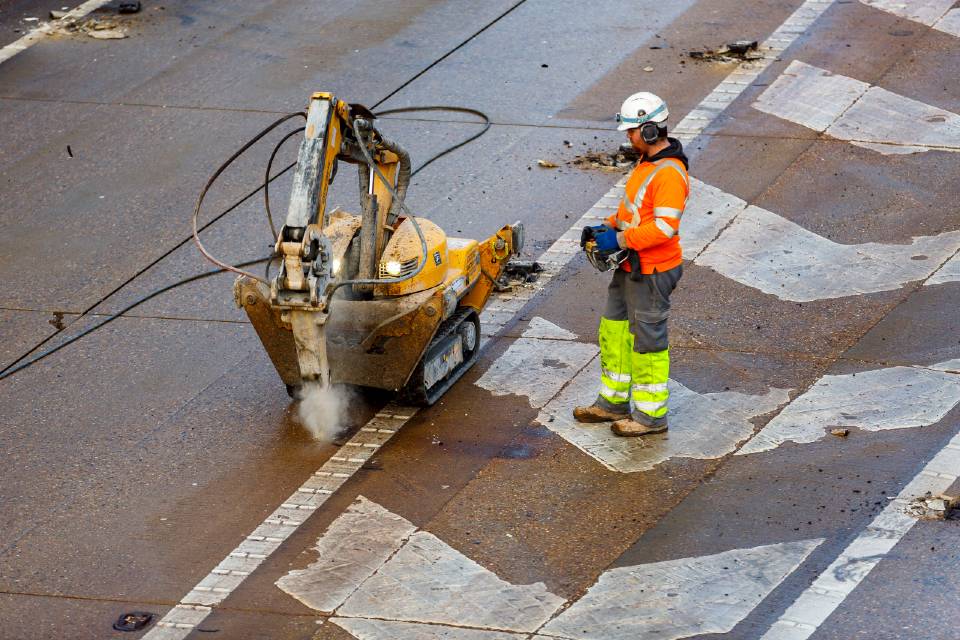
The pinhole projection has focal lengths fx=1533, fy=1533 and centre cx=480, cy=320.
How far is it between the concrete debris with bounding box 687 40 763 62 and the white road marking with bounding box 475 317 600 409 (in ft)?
16.9

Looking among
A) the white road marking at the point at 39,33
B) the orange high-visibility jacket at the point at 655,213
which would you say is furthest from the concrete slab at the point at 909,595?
the white road marking at the point at 39,33

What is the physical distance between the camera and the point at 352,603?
Answer: 7461 mm

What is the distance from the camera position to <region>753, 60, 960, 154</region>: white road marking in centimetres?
1274

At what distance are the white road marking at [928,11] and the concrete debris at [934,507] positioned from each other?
8118 mm

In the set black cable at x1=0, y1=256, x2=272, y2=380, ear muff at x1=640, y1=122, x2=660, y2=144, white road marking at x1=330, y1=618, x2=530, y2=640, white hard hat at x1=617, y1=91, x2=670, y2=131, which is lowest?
white road marking at x1=330, y1=618, x2=530, y2=640

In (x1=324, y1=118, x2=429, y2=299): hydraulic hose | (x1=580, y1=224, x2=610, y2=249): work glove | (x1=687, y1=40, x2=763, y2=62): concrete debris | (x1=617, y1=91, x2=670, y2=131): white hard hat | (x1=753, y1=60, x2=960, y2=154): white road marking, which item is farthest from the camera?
(x1=687, y1=40, x2=763, y2=62): concrete debris

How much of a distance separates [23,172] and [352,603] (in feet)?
22.4

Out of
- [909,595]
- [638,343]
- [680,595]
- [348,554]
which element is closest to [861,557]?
[909,595]

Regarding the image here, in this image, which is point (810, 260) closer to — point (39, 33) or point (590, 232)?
point (590, 232)

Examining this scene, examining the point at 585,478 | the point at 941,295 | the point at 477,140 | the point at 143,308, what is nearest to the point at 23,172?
the point at 143,308

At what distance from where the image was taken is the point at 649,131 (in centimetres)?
855

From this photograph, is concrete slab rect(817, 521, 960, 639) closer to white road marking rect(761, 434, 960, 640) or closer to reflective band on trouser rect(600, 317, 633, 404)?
white road marking rect(761, 434, 960, 640)

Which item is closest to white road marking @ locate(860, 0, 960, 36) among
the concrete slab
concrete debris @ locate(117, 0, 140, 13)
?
concrete debris @ locate(117, 0, 140, 13)

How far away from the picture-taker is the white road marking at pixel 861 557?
716 centimetres
